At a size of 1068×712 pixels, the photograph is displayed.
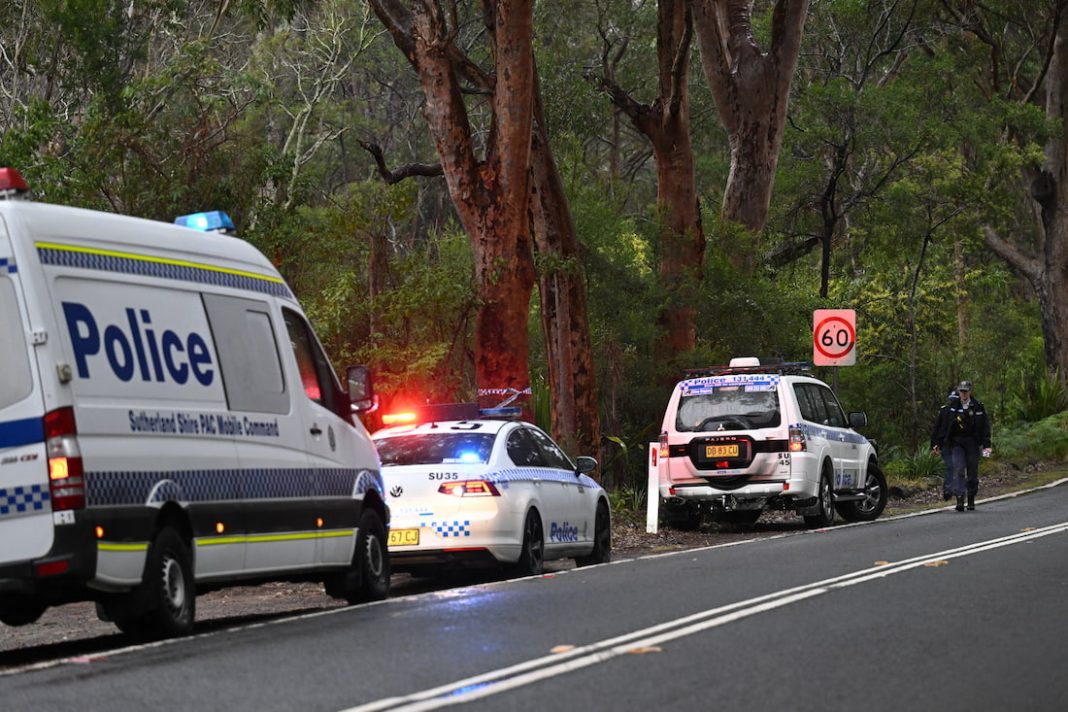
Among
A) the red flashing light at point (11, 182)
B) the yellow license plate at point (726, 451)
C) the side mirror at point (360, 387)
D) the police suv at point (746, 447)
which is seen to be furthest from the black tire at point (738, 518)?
the red flashing light at point (11, 182)

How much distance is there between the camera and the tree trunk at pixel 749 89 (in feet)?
103

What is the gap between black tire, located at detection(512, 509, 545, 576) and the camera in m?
15.2

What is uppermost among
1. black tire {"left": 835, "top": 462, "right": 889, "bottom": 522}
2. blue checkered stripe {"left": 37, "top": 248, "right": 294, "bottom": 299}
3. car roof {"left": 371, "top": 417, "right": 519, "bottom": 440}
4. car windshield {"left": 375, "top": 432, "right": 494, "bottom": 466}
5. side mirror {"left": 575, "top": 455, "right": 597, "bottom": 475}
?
blue checkered stripe {"left": 37, "top": 248, "right": 294, "bottom": 299}

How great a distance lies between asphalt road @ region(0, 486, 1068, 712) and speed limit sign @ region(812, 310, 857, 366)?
40.3ft

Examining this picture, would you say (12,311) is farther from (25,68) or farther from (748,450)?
(25,68)

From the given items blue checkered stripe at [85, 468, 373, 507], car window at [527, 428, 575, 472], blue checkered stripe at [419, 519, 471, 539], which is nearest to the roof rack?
car window at [527, 428, 575, 472]

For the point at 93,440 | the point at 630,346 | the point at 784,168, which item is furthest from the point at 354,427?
the point at 784,168

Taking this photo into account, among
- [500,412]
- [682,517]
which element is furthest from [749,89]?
[500,412]

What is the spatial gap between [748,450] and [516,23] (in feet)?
19.7

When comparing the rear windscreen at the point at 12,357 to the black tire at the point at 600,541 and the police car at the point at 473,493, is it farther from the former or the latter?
the black tire at the point at 600,541

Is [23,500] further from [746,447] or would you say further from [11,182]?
[746,447]

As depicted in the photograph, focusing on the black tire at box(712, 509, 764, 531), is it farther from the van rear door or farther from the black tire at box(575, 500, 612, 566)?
the van rear door

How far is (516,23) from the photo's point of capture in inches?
864

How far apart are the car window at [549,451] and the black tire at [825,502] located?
564 centimetres
